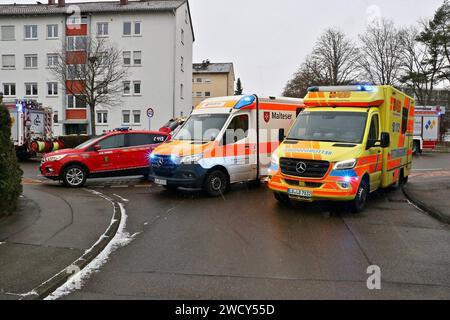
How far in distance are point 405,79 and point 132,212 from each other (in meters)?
45.4

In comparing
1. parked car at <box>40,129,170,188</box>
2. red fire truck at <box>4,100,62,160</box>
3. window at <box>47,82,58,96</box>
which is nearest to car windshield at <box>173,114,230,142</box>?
parked car at <box>40,129,170,188</box>

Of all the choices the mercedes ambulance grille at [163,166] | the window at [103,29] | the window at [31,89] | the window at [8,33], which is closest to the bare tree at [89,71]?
the window at [103,29]

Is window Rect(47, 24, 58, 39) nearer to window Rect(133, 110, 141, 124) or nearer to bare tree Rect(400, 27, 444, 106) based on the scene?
window Rect(133, 110, 141, 124)

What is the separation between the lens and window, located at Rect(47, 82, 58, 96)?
44.0 metres

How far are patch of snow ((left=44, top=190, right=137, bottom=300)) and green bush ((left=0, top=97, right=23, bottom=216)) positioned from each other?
1943 mm

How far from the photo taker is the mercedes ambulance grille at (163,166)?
415 inches

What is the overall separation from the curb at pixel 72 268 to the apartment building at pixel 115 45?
34.7m

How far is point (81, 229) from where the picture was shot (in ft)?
24.0

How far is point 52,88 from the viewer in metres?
44.2

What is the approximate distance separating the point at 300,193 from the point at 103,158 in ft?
22.8

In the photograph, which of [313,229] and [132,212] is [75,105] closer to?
[132,212]

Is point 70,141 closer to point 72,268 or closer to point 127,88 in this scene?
point 127,88

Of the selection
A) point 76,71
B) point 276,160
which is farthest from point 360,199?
point 76,71

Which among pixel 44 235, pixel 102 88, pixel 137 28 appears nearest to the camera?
pixel 44 235
